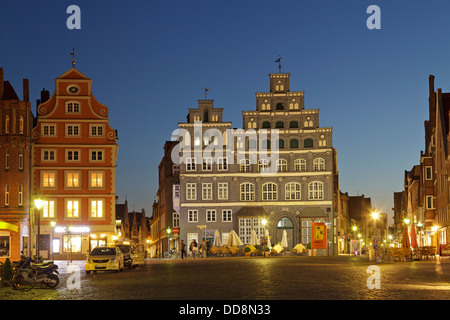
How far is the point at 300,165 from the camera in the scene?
260 ft

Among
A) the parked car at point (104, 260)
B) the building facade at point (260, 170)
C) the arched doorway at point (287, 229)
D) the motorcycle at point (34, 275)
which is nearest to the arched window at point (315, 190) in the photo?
the building facade at point (260, 170)

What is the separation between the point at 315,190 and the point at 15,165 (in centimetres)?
3503

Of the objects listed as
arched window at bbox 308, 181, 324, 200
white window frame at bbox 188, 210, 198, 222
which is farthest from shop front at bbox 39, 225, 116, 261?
arched window at bbox 308, 181, 324, 200

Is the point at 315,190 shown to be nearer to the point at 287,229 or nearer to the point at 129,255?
the point at 287,229

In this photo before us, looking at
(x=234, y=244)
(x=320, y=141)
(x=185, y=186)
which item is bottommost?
(x=234, y=244)

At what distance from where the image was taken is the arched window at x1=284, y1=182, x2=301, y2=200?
79.7 m

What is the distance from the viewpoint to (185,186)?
79.4 m

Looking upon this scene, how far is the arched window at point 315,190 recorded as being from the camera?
79.4 m

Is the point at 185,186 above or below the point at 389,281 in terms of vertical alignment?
above

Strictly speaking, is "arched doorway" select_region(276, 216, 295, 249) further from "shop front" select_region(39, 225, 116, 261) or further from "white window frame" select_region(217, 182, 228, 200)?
"shop front" select_region(39, 225, 116, 261)

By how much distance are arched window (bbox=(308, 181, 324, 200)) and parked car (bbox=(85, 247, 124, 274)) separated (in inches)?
1796
